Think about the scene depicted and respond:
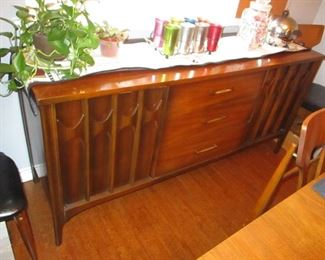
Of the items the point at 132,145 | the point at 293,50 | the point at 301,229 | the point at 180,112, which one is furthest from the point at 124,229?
the point at 293,50

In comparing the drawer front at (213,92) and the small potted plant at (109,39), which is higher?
the small potted plant at (109,39)

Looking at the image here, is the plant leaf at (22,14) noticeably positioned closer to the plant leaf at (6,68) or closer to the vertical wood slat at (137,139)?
the plant leaf at (6,68)

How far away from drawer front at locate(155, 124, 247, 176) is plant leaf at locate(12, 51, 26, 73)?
75 centimetres

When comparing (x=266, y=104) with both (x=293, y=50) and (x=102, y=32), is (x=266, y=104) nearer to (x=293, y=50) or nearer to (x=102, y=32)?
(x=293, y=50)

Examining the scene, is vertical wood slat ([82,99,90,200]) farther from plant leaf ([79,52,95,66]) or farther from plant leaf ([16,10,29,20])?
plant leaf ([16,10,29,20])

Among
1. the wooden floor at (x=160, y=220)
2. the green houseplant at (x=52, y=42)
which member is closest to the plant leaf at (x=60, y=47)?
the green houseplant at (x=52, y=42)

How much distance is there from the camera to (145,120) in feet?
4.20

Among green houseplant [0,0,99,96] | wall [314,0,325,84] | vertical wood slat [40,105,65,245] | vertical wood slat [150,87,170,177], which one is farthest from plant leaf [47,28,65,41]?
wall [314,0,325,84]

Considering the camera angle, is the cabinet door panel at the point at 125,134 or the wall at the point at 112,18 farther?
the wall at the point at 112,18

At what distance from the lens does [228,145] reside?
1826mm

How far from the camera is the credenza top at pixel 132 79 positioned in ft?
3.20

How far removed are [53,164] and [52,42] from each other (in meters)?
0.46

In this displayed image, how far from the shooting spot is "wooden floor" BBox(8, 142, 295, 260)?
139 cm

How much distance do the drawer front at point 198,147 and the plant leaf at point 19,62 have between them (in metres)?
0.75
